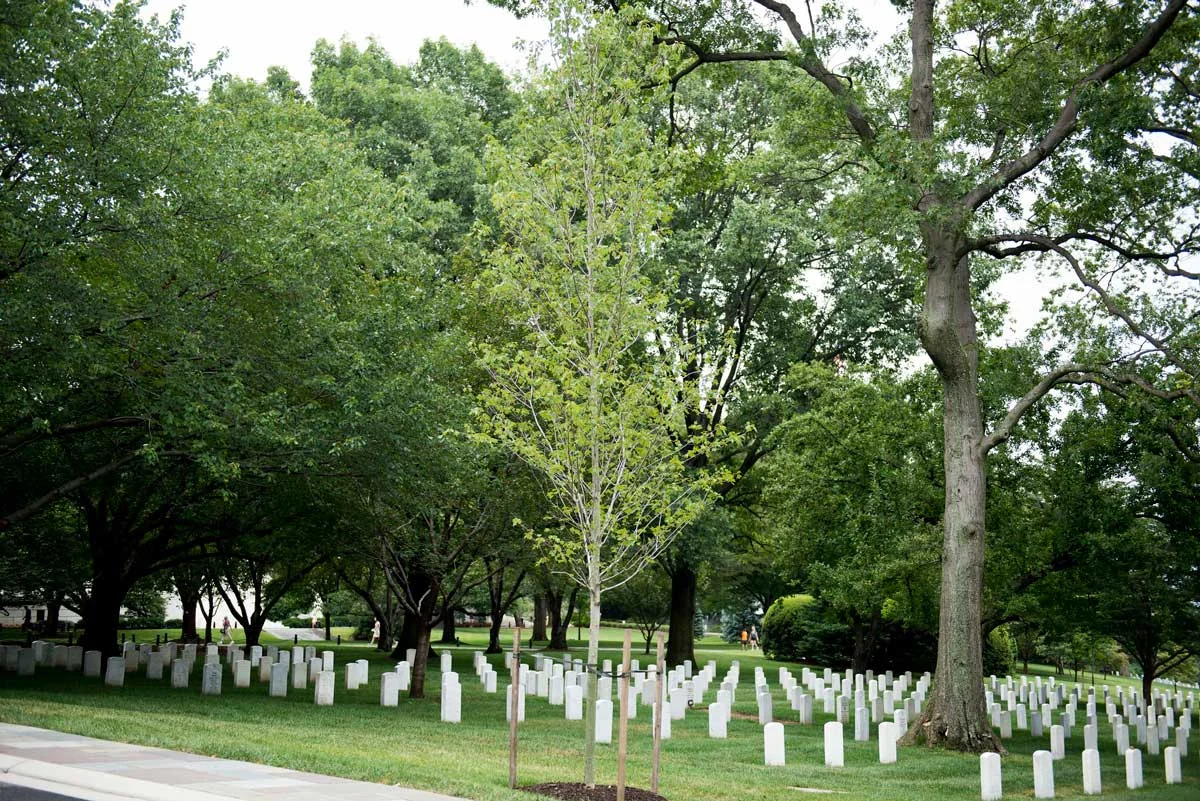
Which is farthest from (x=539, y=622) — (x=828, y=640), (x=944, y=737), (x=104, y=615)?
(x=944, y=737)

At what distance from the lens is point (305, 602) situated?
163 ft

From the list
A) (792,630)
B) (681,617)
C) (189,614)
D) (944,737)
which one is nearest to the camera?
(944,737)

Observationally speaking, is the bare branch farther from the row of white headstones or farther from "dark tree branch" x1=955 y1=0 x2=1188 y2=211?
the row of white headstones

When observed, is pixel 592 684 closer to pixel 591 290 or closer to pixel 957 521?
pixel 591 290

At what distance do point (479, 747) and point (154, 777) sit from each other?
241 inches

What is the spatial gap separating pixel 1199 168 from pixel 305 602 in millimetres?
42371

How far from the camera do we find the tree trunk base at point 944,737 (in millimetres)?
16234

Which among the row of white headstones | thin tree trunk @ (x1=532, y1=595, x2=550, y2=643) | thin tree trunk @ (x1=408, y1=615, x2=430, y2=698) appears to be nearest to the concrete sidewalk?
the row of white headstones

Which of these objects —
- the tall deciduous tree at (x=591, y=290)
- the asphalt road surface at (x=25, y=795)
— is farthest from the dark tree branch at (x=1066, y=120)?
the asphalt road surface at (x=25, y=795)

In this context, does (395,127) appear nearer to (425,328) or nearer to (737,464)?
(425,328)

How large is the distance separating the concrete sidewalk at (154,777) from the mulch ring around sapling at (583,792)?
1.22 meters

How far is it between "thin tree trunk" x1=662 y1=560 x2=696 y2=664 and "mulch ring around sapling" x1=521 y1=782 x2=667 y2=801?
23.3 metres

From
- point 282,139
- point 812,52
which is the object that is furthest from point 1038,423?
point 282,139

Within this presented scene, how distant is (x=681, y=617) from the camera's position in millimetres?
33656
